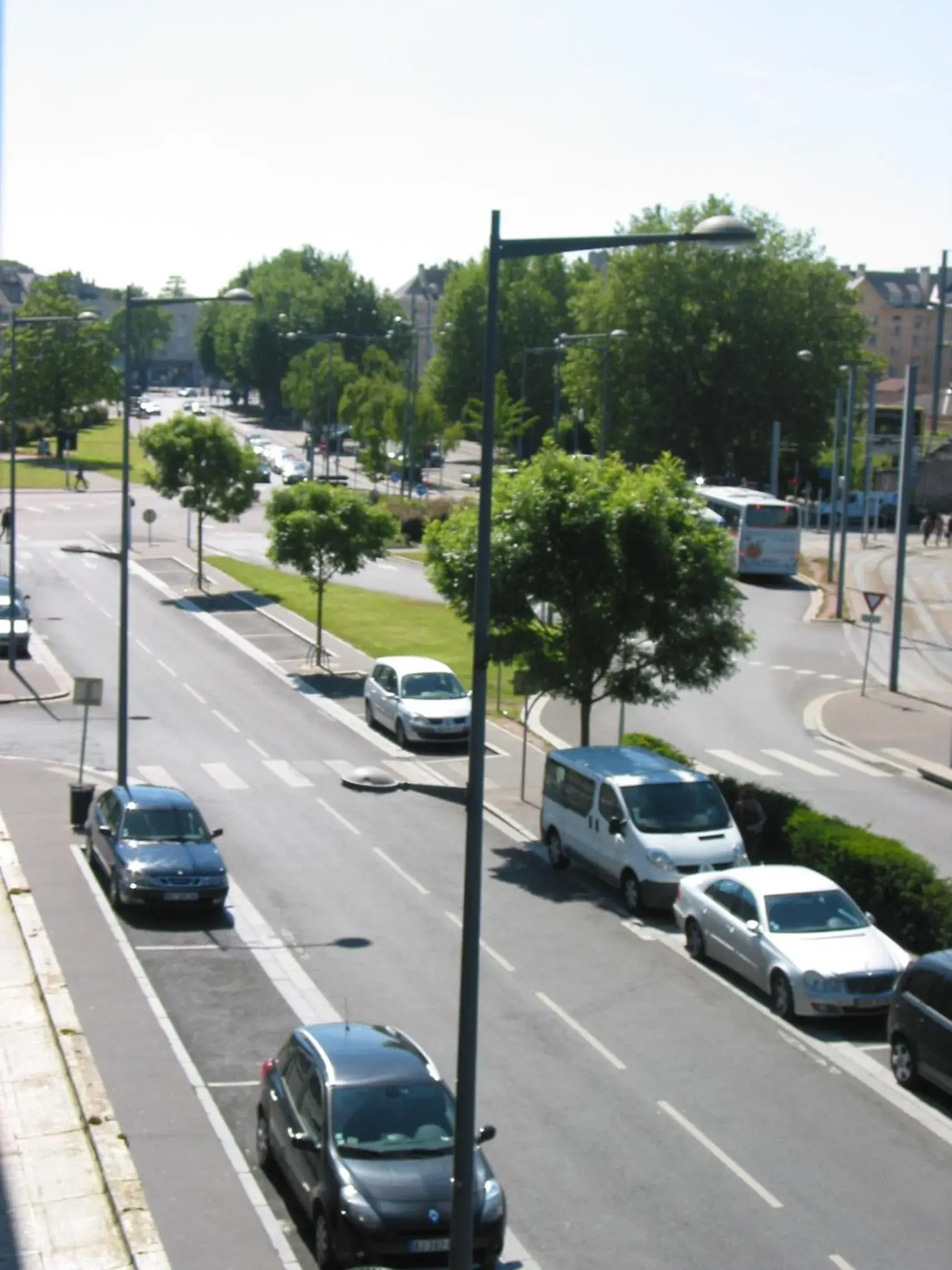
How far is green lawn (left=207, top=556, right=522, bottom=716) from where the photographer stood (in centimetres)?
4519

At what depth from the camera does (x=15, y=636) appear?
1742 inches

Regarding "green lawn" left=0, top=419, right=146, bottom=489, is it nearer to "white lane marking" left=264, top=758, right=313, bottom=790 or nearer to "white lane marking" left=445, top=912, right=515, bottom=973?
"white lane marking" left=264, top=758, right=313, bottom=790

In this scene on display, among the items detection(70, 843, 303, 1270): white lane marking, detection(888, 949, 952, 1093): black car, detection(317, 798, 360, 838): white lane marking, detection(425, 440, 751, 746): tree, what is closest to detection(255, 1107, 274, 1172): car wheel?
detection(70, 843, 303, 1270): white lane marking

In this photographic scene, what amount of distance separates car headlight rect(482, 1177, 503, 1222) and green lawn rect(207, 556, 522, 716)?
1053 inches

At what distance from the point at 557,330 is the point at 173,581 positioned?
7081cm

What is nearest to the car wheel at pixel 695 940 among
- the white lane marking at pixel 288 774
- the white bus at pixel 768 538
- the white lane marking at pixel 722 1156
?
the white lane marking at pixel 722 1156

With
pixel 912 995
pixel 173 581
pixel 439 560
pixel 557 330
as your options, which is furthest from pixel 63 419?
pixel 912 995

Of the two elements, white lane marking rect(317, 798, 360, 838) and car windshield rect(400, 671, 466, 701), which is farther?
car windshield rect(400, 671, 466, 701)

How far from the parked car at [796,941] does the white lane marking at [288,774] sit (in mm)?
12128

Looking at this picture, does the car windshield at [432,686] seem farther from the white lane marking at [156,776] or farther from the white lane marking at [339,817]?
A: the white lane marking at [339,817]

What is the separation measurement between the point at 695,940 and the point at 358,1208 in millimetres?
9844

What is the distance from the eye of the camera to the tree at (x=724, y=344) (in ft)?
282

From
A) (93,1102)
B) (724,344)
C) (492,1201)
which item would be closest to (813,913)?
(492,1201)

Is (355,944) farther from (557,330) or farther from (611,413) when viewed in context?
(557,330)
